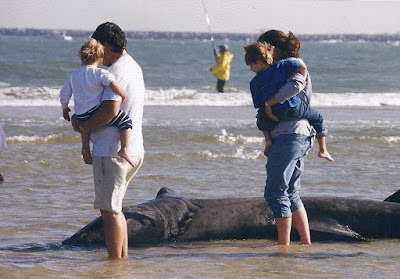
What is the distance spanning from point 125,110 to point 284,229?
1.55 meters

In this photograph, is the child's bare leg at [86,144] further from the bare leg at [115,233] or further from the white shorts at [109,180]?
the bare leg at [115,233]

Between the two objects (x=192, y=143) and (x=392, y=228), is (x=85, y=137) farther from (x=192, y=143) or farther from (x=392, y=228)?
(x=192, y=143)

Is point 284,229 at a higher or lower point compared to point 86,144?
lower

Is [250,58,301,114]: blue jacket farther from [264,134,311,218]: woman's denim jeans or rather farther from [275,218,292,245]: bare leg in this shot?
[275,218,292,245]: bare leg

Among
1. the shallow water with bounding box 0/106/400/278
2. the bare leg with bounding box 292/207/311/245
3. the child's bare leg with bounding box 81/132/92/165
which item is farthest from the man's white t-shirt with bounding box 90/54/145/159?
the bare leg with bounding box 292/207/311/245

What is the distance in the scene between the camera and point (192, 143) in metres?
12.1

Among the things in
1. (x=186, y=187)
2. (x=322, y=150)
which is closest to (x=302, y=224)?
(x=322, y=150)

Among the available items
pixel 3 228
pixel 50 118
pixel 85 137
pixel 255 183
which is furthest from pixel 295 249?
pixel 50 118

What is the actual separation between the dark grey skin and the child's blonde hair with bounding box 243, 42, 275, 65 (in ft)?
4.77

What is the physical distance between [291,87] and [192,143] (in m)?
6.81

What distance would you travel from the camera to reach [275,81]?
17.9 feet

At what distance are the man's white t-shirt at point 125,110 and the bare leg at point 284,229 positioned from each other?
1.24m

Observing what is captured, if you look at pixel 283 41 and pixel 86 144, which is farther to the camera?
pixel 283 41

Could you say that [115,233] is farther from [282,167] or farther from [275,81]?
[275,81]
